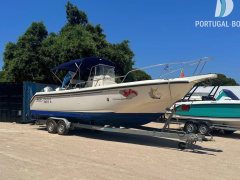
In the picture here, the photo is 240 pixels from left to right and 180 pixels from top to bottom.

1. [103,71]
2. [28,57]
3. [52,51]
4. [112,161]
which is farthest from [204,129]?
[28,57]

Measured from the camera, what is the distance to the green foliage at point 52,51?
15.7 m

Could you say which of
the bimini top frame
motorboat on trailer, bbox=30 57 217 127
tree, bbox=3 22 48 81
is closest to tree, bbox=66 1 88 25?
tree, bbox=3 22 48 81

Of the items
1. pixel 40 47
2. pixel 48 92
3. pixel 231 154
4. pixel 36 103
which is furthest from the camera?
pixel 40 47

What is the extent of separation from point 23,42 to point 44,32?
2.05 meters

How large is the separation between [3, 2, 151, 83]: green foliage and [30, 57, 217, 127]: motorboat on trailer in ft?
18.7

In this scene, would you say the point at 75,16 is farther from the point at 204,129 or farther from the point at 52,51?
the point at 204,129

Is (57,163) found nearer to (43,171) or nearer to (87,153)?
(43,171)

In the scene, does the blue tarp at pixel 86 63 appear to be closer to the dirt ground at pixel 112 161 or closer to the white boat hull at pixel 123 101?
the white boat hull at pixel 123 101

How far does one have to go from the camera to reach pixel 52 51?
54.0 ft

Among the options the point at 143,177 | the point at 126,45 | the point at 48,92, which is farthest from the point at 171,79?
the point at 126,45

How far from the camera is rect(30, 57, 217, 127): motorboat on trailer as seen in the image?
23.1 feet

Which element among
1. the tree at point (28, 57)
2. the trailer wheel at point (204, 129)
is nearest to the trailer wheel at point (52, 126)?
the trailer wheel at point (204, 129)

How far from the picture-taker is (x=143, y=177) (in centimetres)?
440

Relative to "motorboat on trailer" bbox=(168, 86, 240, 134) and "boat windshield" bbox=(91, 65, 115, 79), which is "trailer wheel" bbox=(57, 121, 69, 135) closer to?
"boat windshield" bbox=(91, 65, 115, 79)
